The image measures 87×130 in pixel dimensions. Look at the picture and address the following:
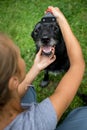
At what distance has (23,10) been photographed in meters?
3.94

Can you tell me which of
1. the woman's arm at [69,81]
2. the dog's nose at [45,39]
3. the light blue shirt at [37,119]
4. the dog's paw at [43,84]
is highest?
the dog's nose at [45,39]

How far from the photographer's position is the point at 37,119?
1702mm

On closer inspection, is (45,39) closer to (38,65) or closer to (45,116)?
(38,65)

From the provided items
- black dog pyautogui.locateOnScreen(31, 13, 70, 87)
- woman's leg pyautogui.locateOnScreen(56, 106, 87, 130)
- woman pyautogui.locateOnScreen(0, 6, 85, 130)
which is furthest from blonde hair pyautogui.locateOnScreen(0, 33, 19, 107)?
black dog pyautogui.locateOnScreen(31, 13, 70, 87)

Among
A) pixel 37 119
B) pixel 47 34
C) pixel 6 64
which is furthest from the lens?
pixel 47 34

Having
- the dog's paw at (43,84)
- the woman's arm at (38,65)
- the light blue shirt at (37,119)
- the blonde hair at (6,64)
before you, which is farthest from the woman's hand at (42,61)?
the dog's paw at (43,84)

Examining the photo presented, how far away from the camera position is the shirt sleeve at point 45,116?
170 centimetres

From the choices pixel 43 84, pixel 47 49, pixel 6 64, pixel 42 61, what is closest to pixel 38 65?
pixel 42 61

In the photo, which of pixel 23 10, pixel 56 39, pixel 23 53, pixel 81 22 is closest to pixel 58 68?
pixel 56 39

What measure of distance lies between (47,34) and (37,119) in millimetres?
1116

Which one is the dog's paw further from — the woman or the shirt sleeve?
the shirt sleeve

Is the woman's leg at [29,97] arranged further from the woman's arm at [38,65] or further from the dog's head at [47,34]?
the dog's head at [47,34]

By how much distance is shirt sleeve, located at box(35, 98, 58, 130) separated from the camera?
1.70 meters

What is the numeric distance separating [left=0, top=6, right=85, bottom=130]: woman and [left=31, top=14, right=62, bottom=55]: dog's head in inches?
18.5
